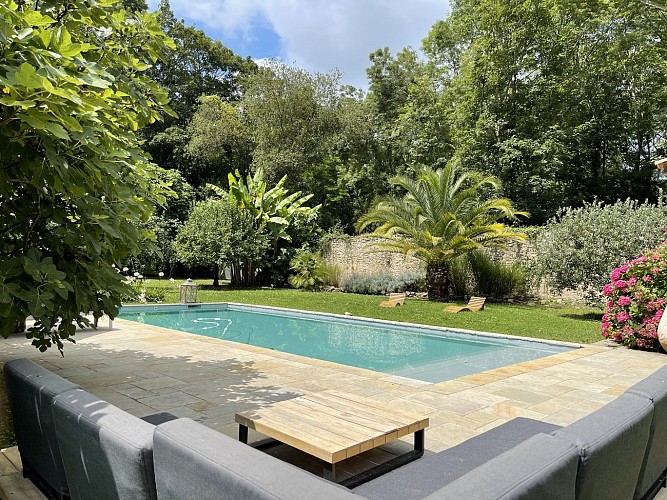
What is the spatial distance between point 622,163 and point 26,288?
2554 cm

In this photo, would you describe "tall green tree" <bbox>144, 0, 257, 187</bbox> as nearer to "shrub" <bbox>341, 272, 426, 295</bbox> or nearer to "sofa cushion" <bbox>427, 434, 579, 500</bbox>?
"shrub" <bbox>341, 272, 426, 295</bbox>

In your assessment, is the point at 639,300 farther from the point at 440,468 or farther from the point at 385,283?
the point at 385,283

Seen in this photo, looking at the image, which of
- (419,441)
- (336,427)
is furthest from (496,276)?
→ (336,427)

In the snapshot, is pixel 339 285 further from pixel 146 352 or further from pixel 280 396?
pixel 280 396

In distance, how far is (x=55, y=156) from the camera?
249 cm

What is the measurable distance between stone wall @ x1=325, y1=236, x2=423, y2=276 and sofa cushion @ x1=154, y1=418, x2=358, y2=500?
57.1ft

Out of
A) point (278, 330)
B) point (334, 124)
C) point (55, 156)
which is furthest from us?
point (334, 124)

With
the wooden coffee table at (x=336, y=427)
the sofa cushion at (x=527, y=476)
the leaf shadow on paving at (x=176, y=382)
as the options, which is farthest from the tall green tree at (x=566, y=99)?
the sofa cushion at (x=527, y=476)

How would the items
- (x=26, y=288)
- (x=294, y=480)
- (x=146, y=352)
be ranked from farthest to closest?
1. (x=146, y=352)
2. (x=26, y=288)
3. (x=294, y=480)

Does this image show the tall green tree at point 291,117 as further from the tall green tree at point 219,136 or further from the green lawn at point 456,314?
the green lawn at point 456,314

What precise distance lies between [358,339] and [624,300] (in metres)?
5.43

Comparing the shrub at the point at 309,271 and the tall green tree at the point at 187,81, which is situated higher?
the tall green tree at the point at 187,81

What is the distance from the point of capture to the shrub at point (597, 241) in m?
12.0

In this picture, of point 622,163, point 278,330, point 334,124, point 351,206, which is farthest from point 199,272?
point 622,163
